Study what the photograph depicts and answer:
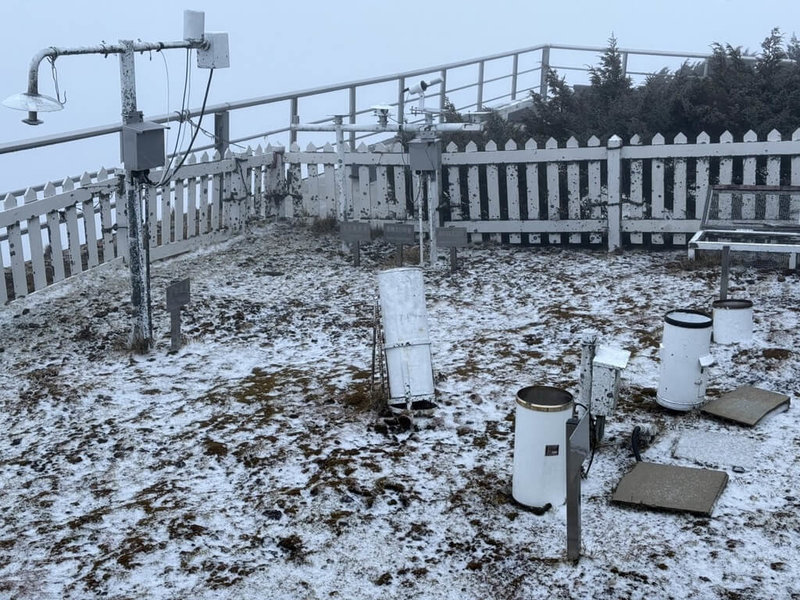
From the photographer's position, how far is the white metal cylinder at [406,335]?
18.5ft

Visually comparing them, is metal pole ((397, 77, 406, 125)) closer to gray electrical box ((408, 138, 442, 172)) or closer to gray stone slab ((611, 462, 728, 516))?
gray electrical box ((408, 138, 442, 172))

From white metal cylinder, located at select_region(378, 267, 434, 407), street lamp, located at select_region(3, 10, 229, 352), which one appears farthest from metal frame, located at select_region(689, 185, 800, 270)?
street lamp, located at select_region(3, 10, 229, 352)

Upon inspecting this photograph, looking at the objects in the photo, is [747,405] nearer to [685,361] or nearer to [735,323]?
[685,361]

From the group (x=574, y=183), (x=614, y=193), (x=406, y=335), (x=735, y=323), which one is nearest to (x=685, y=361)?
(x=735, y=323)

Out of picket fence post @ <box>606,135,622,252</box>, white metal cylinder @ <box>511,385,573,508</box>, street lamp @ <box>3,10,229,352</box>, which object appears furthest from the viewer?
picket fence post @ <box>606,135,622,252</box>

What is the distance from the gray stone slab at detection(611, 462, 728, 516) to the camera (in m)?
4.38

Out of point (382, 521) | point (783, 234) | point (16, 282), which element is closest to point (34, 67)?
point (16, 282)

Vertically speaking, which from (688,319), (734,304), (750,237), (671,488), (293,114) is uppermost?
(293,114)

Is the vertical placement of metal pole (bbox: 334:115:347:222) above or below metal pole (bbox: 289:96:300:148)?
below

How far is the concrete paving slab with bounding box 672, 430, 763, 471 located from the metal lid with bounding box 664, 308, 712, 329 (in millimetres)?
685

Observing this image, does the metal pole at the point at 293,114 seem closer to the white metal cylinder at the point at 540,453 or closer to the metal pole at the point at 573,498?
the white metal cylinder at the point at 540,453

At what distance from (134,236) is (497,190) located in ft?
16.7

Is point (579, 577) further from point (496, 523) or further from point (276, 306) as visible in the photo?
point (276, 306)

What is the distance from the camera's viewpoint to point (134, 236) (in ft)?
22.6
